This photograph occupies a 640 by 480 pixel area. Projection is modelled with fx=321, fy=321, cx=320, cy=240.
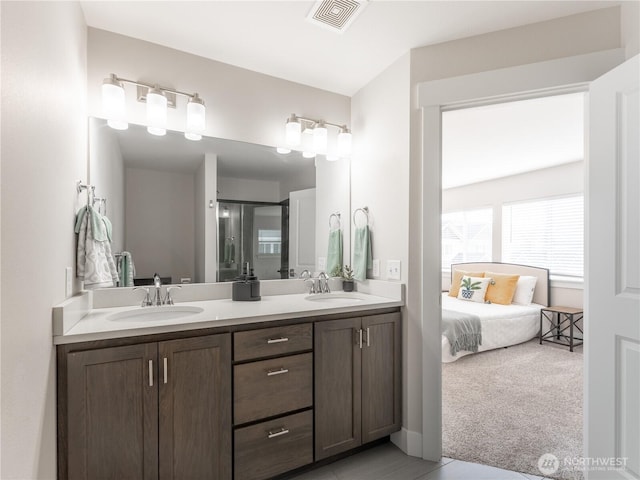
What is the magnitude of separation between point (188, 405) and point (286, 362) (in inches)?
19.7

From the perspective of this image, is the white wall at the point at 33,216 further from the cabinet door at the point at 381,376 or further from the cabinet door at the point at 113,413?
the cabinet door at the point at 381,376

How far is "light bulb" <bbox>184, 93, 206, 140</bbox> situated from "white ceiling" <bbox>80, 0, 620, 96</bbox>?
13.4 inches

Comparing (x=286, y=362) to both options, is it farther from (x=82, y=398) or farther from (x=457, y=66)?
(x=457, y=66)

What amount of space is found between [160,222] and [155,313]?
0.58 metres

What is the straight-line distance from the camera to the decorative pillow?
15.5 feet

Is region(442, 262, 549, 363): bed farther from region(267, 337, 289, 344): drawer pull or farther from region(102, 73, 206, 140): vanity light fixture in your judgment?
region(102, 73, 206, 140): vanity light fixture

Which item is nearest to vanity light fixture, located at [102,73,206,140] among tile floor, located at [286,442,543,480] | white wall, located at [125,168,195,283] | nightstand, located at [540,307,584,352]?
white wall, located at [125,168,195,283]

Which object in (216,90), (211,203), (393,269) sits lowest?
(393,269)

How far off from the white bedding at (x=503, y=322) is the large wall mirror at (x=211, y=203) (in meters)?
2.45

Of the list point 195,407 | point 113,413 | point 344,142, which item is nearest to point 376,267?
point 344,142

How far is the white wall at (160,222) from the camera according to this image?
197 cm

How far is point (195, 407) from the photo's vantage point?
1486mm

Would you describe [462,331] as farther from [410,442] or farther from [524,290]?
[410,442]

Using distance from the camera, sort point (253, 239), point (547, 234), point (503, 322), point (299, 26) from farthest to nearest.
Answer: point (547, 234) < point (503, 322) < point (253, 239) < point (299, 26)
